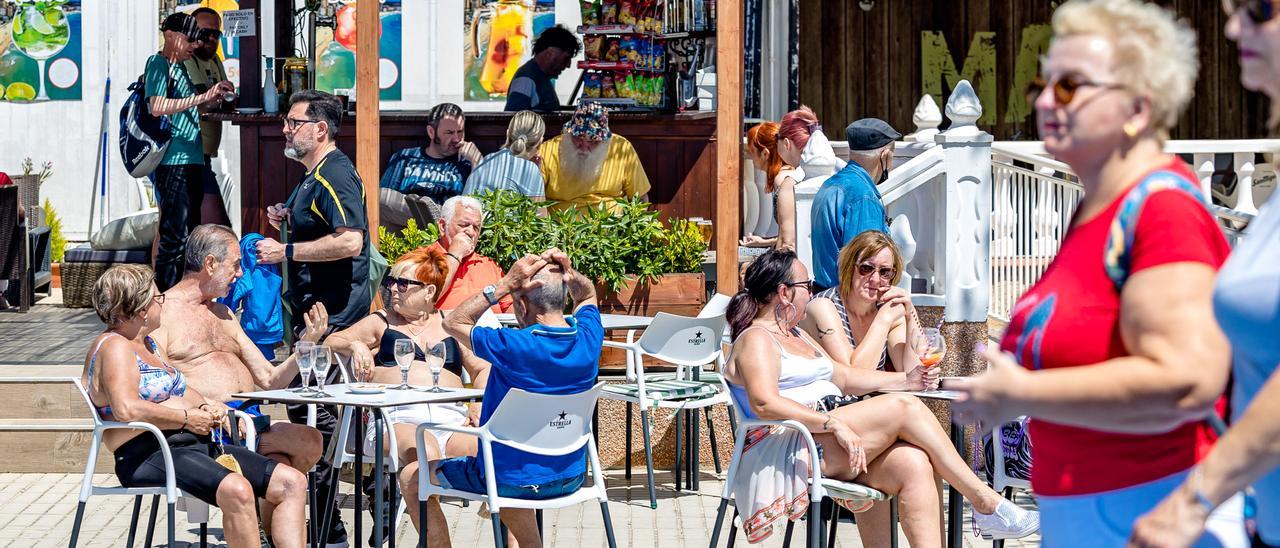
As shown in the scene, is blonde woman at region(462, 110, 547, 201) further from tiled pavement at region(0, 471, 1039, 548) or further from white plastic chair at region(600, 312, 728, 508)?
tiled pavement at region(0, 471, 1039, 548)

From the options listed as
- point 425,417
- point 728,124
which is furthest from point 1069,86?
point 728,124

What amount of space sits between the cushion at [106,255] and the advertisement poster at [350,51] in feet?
13.5

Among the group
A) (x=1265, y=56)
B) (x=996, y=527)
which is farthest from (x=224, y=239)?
(x=1265, y=56)

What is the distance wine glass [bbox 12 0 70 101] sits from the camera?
14.4 m

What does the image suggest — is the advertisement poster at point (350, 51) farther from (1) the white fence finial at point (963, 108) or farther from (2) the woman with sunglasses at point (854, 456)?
(2) the woman with sunglasses at point (854, 456)

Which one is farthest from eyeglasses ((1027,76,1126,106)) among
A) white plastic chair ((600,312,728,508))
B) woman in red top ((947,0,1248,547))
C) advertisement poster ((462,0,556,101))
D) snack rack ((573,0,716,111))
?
advertisement poster ((462,0,556,101))

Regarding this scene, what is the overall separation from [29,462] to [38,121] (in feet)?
26.3

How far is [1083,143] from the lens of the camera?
93.3 inches

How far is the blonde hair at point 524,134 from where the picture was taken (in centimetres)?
827

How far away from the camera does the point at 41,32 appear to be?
47.6ft

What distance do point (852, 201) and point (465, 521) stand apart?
2.10 meters

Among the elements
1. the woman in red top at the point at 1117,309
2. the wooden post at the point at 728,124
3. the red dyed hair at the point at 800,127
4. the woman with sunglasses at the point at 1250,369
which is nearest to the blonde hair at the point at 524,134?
the wooden post at the point at 728,124

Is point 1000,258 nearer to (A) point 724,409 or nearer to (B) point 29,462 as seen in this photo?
(A) point 724,409

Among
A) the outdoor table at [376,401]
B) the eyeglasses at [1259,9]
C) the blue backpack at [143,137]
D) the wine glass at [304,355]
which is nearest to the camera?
the eyeglasses at [1259,9]
